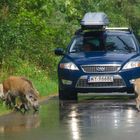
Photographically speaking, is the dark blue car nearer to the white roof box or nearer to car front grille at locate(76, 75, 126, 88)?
car front grille at locate(76, 75, 126, 88)

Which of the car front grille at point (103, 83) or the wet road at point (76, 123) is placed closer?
the wet road at point (76, 123)

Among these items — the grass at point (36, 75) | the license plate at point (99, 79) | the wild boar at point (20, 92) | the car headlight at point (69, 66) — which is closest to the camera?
the wild boar at point (20, 92)

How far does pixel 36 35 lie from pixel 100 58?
8833 mm

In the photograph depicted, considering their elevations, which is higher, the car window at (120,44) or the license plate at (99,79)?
the car window at (120,44)

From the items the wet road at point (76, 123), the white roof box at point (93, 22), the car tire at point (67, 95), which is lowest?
the wet road at point (76, 123)

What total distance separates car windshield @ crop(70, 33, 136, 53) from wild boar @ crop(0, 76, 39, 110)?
13.6 feet

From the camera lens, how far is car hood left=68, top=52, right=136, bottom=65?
18.3 meters

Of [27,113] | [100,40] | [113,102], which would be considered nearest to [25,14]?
[100,40]

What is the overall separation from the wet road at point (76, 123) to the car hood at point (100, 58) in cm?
128

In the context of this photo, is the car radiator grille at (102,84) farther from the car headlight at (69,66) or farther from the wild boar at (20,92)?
the wild boar at (20,92)

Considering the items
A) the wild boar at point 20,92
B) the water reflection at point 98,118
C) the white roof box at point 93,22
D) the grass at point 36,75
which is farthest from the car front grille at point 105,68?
the wild boar at point 20,92

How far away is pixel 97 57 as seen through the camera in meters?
18.6

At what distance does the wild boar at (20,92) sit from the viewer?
50.1ft

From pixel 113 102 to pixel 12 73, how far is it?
6249mm
